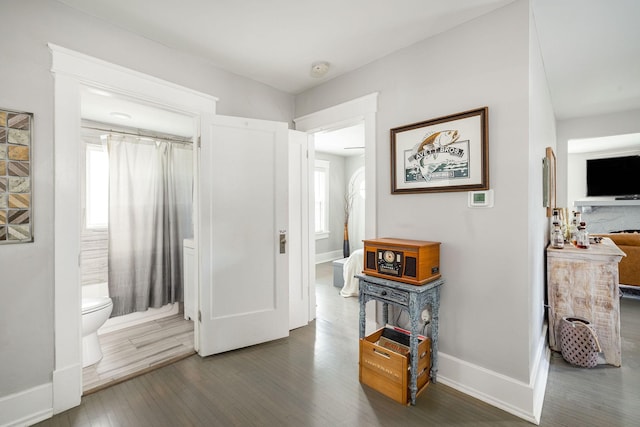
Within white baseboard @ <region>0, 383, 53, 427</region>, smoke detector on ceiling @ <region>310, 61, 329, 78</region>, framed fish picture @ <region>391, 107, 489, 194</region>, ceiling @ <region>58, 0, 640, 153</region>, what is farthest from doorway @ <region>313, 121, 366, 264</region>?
white baseboard @ <region>0, 383, 53, 427</region>

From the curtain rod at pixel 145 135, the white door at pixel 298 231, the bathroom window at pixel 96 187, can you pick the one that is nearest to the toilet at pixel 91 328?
the bathroom window at pixel 96 187

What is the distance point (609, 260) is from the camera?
2.39 metres

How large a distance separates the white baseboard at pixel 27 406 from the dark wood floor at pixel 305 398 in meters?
0.09

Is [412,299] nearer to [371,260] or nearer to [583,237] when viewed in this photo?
[371,260]

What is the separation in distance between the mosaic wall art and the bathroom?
1259 millimetres

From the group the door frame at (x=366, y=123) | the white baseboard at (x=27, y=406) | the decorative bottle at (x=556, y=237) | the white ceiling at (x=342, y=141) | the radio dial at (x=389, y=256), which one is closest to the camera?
the white baseboard at (x=27, y=406)

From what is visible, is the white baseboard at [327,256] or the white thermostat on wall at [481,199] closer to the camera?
the white thermostat on wall at [481,199]

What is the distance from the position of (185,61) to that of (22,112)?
122cm

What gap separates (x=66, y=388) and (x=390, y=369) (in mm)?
2134

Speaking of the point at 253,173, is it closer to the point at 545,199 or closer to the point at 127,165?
the point at 127,165

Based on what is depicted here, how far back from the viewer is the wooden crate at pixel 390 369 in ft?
6.36

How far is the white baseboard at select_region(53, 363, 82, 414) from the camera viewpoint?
1.88 m

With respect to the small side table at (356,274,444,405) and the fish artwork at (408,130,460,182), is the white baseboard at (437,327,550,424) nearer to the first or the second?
the small side table at (356,274,444,405)

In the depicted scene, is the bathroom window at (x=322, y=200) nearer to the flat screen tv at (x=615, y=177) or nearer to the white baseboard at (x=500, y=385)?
the white baseboard at (x=500, y=385)
